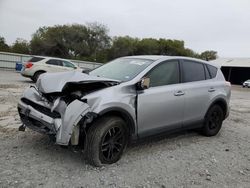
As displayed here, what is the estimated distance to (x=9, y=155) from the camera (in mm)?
4461

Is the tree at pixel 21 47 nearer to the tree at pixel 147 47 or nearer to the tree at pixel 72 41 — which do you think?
the tree at pixel 72 41

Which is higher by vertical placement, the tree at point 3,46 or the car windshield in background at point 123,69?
the tree at point 3,46

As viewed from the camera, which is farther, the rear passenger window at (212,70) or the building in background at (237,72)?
the building in background at (237,72)

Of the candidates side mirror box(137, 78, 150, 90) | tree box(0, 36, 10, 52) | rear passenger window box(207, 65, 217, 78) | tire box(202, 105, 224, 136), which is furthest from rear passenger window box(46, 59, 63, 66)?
tree box(0, 36, 10, 52)

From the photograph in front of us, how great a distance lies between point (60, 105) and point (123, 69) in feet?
5.06

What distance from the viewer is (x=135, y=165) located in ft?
14.7

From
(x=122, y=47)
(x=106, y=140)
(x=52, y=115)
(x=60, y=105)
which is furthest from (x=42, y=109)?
→ (x=122, y=47)

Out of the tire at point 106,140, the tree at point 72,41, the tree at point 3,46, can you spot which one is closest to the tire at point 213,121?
the tire at point 106,140

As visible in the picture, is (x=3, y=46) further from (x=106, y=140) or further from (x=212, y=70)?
(x=106, y=140)

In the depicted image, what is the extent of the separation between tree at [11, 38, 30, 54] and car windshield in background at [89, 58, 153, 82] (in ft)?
144

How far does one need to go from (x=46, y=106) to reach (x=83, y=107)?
2.31 feet

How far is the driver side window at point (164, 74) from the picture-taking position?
501 centimetres

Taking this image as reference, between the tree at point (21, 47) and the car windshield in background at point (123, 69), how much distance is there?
1727 inches

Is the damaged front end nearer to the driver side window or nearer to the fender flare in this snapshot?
the fender flare
